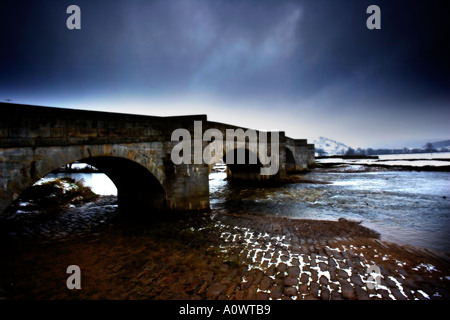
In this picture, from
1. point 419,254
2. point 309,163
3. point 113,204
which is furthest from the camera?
point 309,163

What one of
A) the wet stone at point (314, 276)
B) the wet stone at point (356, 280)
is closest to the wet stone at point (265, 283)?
the wet stone at point (314, 276)

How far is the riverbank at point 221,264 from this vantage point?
3852 mm

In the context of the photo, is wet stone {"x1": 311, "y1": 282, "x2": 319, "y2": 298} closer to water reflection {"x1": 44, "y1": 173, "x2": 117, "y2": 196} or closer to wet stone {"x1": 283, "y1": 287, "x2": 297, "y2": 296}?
wet stone {"x1": 283, "y1": 287, "x2": 297, "y2": 296}

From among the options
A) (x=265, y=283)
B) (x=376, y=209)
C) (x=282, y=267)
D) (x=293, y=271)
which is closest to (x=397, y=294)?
(x=293, y=271)

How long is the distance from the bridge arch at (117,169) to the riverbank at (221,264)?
183 centimetres

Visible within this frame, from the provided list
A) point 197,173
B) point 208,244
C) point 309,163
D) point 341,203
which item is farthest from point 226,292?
point 309,163

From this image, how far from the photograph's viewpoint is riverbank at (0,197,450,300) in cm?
385

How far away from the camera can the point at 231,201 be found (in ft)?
40.6

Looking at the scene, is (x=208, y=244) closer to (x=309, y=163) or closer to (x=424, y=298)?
(x=424, y=298)

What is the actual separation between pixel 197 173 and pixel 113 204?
4929 mm

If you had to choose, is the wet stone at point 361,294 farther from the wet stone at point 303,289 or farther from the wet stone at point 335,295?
the wet stone at point 303,289

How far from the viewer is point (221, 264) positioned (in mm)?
4816

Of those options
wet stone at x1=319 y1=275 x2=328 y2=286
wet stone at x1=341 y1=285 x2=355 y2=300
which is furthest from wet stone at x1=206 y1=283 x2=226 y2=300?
wet stone at x1=341 y1=285 x2=355 y2=300

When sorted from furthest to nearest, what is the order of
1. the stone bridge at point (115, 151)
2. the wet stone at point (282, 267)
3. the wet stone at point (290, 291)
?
the stone bridge at point (115, 151) → the wet stone at point (282, 267) → the wet stone at point (290, 291)
